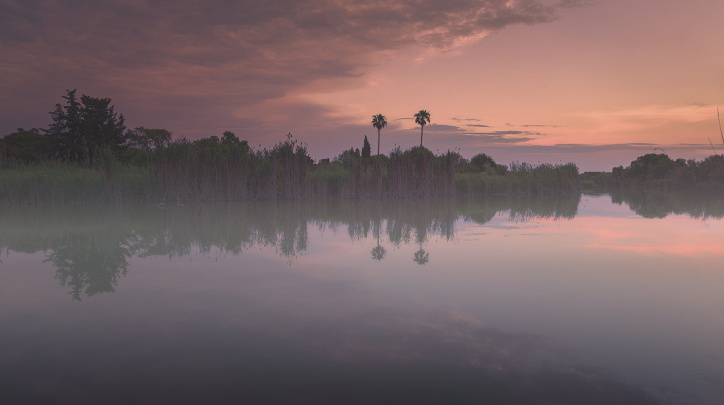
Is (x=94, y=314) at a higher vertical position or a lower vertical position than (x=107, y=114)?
lower

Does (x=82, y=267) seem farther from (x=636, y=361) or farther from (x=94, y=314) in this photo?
(x=636, y=361)

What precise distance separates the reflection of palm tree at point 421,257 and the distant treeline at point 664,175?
85.7 ft

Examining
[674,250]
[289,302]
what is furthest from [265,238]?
[674,250]

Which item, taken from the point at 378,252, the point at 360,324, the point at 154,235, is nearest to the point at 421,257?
the point at 378,252

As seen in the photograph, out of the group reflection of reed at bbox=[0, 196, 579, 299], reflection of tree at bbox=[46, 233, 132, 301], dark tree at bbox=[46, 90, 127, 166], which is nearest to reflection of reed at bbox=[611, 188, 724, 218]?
reflection of reed at bbox=[0, 196, 579, 299]

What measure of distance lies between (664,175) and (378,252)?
171 feet

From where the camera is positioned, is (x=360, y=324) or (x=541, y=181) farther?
(x=541, y=181)

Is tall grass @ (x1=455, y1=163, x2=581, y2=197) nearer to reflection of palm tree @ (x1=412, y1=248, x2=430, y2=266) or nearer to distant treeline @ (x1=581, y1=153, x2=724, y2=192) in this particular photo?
distant treeline @ (x1=581, y1=153, x2=724, y2=192)

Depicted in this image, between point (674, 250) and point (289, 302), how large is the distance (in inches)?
251

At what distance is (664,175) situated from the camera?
4622cm

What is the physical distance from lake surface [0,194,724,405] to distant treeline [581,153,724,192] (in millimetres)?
26526

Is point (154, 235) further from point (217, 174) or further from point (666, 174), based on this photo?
point (666, 174)

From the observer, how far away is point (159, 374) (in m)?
2.39

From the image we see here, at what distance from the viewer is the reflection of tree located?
4363 mm
